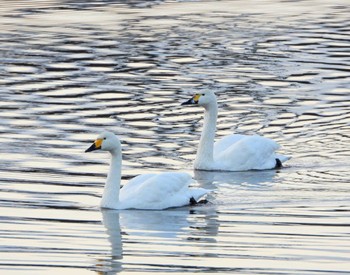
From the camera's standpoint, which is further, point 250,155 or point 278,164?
point 278,164

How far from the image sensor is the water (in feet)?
42.8

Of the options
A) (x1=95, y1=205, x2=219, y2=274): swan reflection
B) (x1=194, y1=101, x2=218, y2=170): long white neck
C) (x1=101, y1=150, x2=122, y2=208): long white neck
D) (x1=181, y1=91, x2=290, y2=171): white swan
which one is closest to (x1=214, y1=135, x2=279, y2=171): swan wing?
(x1=181, y1=91, x2=290, y2=171): white swan

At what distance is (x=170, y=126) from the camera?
2064 centimetres

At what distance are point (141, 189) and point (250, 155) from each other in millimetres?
3067

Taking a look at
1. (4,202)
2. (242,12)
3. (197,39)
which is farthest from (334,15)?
(4,202)

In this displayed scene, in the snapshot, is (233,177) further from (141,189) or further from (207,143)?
(141,189)

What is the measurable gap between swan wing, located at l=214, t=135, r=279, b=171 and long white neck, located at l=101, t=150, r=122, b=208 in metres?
3.03

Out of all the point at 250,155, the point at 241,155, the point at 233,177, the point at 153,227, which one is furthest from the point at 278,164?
the point at 153,227

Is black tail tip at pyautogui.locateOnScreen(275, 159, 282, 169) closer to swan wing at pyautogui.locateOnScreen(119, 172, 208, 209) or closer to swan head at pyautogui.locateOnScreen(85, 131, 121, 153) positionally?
swan wing at pyautogui.locateOnScreen(119, 172, 208, 209)

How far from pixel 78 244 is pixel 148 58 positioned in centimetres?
1443

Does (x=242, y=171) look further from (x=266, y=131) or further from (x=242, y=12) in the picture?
(x=242, y=12)

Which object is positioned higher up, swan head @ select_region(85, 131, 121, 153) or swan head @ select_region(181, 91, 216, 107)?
A: swan head @ select_region(85, 131, 121, 153)

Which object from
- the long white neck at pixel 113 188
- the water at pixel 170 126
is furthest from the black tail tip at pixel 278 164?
the long white neck at pixel 113 188

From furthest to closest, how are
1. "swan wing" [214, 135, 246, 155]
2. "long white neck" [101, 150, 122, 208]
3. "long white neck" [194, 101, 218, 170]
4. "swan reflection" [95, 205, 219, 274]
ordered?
"swan wing" [214, 135, 246, 155], "long white neck" [194, 101, 218, 170], "long white neck" [101, 150, 122, 208], "swan reflection" [95, 205, 219, 274]
